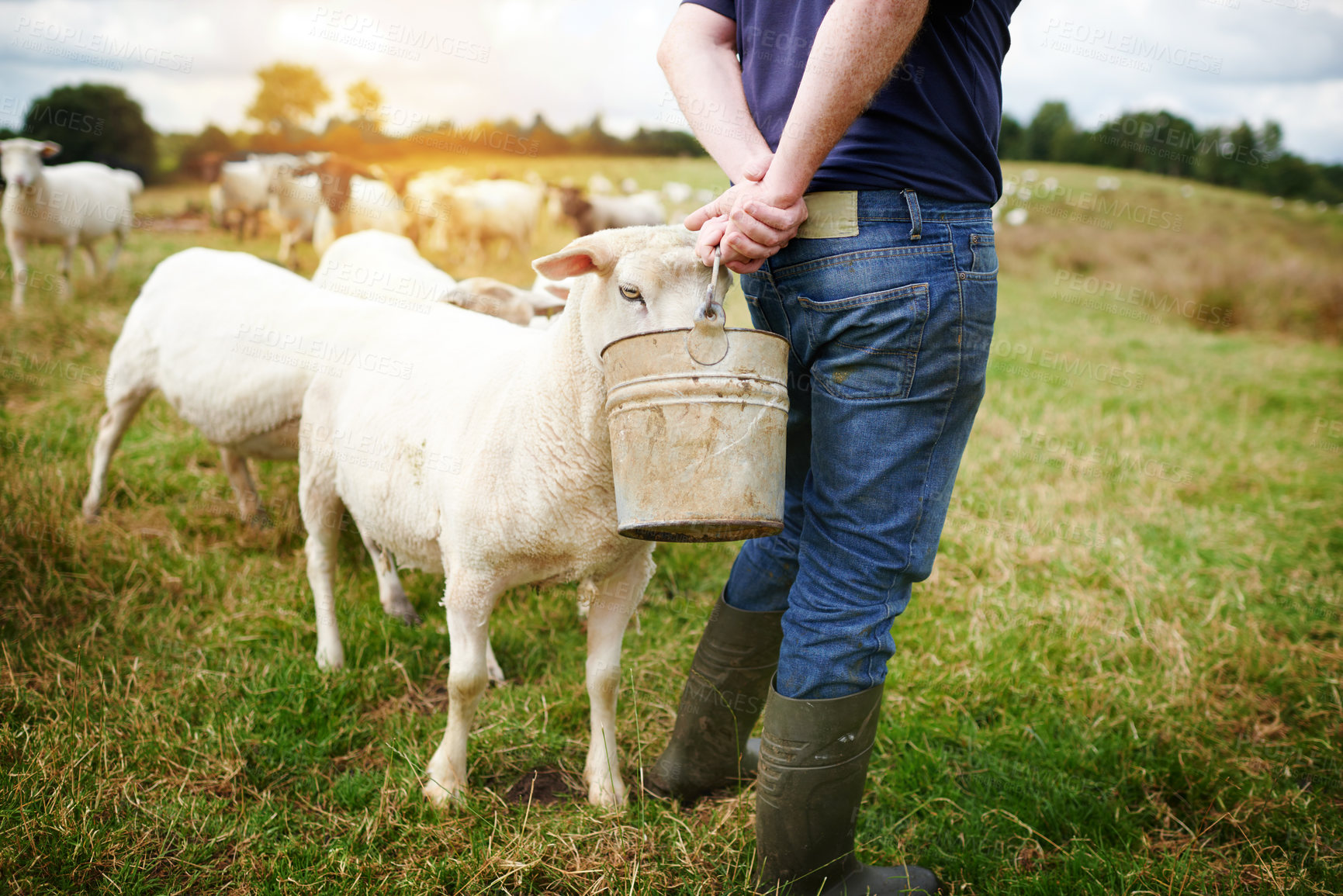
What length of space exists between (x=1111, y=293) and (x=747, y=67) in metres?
15.4

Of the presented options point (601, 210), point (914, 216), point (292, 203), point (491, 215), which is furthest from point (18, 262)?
point (914, 216)

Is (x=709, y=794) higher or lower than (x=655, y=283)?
lower

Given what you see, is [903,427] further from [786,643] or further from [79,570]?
[79,570]

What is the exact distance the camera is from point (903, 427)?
5.55ft

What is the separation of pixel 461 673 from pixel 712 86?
5.69 ft

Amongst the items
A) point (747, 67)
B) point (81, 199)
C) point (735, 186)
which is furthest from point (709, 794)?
point (81, 199)

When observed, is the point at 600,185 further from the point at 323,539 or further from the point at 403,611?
the point at 323,539

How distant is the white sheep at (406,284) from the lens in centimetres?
349

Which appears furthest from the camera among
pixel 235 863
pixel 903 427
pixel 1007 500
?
pixel 1007 500

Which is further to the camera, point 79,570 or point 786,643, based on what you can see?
point 79,570

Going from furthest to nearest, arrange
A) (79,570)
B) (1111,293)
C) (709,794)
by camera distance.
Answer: (1111,293) → (79,570) → (709,794)

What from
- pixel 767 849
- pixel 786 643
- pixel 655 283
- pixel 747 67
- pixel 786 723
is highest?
pixel 747 67

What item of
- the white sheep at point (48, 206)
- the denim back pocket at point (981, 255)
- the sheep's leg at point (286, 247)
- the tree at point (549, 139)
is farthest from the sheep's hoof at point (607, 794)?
the tree at point (549, 139)

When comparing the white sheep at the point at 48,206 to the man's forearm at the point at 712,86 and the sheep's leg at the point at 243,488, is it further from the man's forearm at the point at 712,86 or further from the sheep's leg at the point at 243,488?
the man's forearm at the point at 712,86
